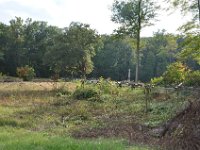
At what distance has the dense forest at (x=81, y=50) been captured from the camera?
4806 centimetres

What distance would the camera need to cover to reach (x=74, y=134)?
11641 mm

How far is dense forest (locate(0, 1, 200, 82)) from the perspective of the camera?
Result: 48059 millimetres

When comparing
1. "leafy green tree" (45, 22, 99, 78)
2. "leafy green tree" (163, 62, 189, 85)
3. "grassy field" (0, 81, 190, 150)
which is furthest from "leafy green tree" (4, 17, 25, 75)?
"grassy field" (0, 81, 190, 150)

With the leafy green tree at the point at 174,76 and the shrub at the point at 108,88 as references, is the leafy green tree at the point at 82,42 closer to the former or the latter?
the leafy green tree at the point at 174,76

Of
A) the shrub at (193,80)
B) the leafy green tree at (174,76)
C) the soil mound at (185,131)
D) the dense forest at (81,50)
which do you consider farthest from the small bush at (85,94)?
the dense forest at (81,50)

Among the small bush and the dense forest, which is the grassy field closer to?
the small bush

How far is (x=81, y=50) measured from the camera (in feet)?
204

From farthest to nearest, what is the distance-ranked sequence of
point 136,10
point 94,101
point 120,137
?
1. point 136,10
2. point 94,101
3. point 120,137

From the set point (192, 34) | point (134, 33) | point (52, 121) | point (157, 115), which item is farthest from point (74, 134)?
point (134, 33)

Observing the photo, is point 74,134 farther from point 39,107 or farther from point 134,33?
point 134,33

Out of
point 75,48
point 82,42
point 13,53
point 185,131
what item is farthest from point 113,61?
point 185,131

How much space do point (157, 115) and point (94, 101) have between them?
721 centimetres

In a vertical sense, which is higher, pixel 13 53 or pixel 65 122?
pixel 13 53

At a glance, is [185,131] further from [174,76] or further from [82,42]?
[82,42]
